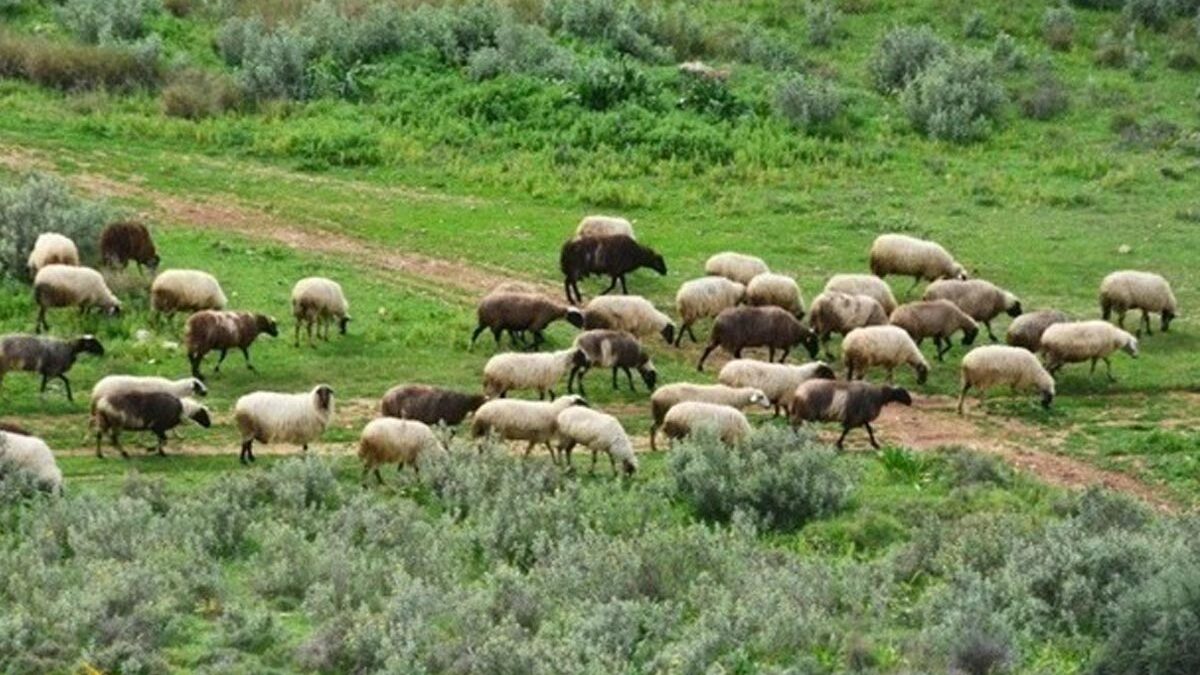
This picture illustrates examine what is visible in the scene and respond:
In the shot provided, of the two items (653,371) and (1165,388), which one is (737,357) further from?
(1165,388)

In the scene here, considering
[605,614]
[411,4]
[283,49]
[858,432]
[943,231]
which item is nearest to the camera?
[605,614]

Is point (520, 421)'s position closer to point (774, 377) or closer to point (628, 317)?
point (774, 377)

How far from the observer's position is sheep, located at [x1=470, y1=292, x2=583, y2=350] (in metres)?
24.6

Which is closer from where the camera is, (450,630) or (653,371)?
(450,630)

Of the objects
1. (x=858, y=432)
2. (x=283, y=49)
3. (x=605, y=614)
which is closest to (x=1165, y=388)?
(x=858, y=432)

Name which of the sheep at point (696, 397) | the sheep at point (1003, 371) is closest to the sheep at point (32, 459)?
the sheep at point (696, 397)

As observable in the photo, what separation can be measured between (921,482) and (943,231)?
10668mm

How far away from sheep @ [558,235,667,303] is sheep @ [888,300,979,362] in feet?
12.8

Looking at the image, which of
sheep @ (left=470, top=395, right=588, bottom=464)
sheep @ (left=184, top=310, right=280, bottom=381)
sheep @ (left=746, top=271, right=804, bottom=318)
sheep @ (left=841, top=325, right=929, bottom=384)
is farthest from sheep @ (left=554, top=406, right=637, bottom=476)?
sheep @ (left=746, top=271, right=804, bottom=318)

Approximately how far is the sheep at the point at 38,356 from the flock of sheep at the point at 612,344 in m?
0.02

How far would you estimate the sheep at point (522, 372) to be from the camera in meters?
22.7

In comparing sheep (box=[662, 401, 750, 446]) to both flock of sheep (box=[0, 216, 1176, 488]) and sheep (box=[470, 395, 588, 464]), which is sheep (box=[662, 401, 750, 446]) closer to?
flock of sheep (box=[0, 216, 1176, 488])

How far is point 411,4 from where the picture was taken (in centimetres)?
4044

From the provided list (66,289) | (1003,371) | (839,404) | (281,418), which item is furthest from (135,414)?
(1003,371)
